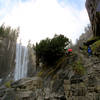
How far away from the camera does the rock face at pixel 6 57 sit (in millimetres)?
29147

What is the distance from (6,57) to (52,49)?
24.3 metres

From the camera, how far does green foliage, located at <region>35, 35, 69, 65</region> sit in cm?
1162

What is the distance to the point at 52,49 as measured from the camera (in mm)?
11484

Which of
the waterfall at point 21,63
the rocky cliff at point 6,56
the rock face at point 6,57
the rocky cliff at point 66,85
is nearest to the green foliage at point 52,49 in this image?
the rocky cliff at point 66,85

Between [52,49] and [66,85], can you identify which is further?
[52,49]

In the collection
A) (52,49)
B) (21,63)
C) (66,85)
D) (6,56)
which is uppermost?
(6,56)

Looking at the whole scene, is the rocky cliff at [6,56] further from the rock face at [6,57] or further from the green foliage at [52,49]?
the green foliage at [52,49]

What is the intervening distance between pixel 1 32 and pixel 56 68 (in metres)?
27.2

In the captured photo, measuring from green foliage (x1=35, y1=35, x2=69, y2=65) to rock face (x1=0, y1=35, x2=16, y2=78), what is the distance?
19.4 m

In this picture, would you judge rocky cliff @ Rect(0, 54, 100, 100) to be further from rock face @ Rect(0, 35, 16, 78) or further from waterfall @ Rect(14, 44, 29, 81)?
rock face @ Rect(0, 35, 16, 78)

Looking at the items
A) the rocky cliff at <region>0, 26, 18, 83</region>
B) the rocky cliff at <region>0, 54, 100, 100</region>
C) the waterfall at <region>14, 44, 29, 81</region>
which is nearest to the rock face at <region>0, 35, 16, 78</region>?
the rocky cliff at <region>0, 26, 18, 83</region>

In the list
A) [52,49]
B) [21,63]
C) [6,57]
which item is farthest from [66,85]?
[6,57]

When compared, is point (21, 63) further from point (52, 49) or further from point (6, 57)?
point (52, 49)

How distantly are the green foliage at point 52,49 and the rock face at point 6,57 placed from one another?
19.4 meters
